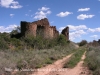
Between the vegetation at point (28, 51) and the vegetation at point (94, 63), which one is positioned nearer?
the vegetation at point (94, 63)

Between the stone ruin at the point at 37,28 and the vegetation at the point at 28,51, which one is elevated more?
the stone ruin at the point at 37,28

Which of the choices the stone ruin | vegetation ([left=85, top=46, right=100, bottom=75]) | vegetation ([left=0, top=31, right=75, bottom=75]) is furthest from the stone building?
vegetation ([left=85, top=46, right=100, bottom=75])

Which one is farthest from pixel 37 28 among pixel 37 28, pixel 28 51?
pixel 28 51

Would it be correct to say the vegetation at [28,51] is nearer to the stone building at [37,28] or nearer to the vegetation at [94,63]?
the stone building at [37,28]

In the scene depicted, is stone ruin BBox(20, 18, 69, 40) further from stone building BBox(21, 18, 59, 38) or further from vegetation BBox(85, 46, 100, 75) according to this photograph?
vegetation BBox(85, 46, 100, 75)

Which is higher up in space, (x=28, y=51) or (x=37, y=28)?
(x=37, y=28)

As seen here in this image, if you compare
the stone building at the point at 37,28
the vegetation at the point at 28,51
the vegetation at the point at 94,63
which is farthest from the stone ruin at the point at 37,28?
the vegetation at the point at 94,63

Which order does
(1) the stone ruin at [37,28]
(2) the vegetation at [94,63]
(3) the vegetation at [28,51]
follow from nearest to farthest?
1. (2) the vegetation at [94,63]
2. (3) the vegetation at [28,51]
3. (1) the stone ruin at [37,28]

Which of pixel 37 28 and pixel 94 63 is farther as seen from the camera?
pixel 37 28

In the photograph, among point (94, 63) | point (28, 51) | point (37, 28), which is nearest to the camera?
point (94, 63)

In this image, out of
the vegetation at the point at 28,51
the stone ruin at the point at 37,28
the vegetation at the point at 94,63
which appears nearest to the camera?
the vegetation at the point at 94,63

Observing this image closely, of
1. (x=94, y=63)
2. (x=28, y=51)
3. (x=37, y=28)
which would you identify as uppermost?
(x=37, y=28)

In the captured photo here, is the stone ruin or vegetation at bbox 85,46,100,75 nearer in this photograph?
vegetation at bbox 85,46,100,75

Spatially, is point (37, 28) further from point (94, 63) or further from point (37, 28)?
point (94, 63)
